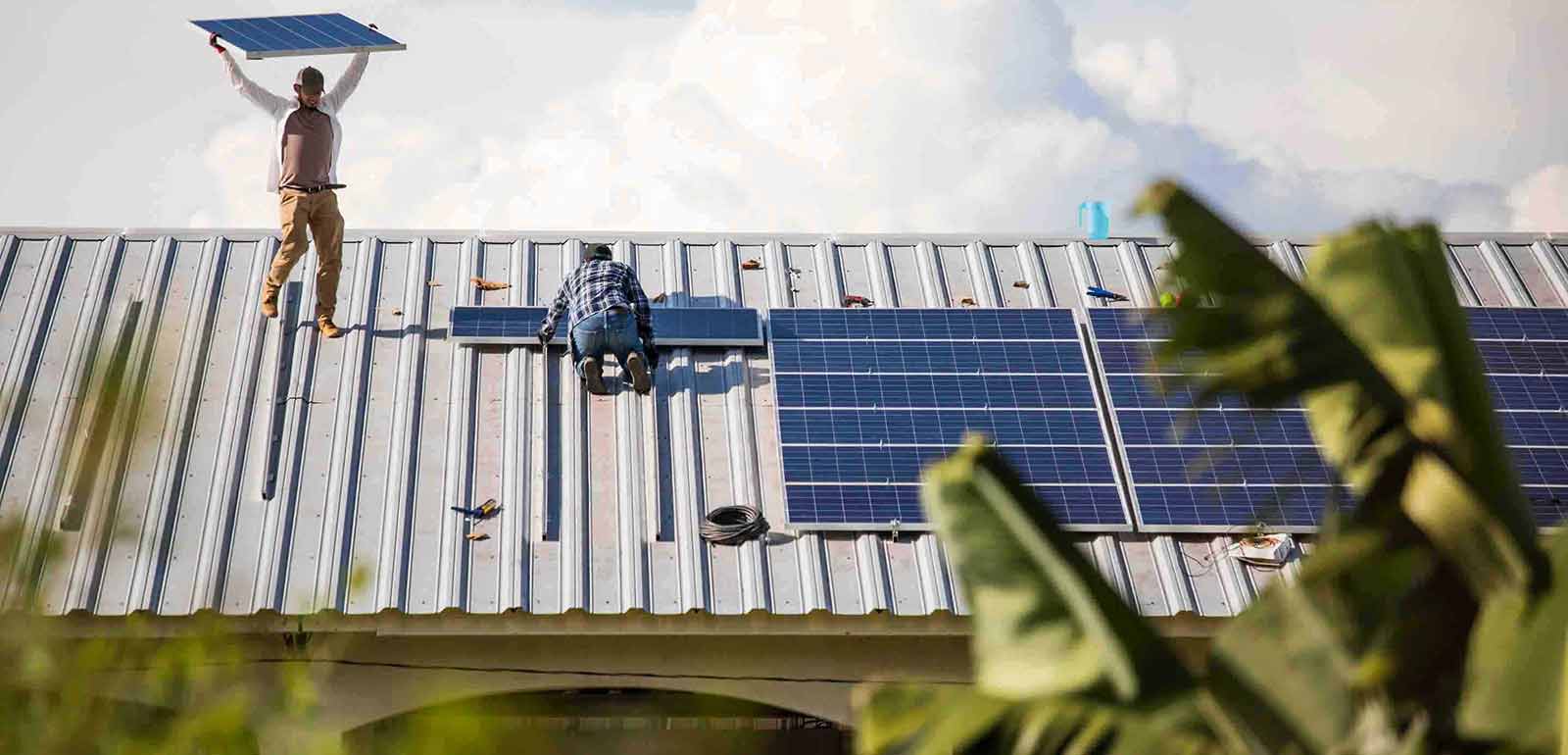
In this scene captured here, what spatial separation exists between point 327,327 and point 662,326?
3.31m

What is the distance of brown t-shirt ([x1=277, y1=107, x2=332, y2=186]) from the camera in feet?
54.2

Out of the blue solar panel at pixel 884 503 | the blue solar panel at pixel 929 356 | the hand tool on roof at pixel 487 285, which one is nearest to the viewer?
the blue solar panel at pixel 884 503

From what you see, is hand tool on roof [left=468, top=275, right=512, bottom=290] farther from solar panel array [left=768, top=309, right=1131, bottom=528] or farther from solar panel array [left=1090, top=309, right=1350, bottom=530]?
solar panel array [left=1090, top=309, right=1350, bottom=530]

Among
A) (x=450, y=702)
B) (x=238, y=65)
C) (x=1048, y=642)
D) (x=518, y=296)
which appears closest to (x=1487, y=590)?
(x=1048, y=642)

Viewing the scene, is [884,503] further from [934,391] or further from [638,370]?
[638,370]

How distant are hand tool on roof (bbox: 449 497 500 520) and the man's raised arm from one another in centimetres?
534

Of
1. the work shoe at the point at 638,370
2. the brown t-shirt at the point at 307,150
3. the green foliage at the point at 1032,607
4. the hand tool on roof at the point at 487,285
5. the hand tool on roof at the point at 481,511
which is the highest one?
the brown t-shirt at the point at 307,150

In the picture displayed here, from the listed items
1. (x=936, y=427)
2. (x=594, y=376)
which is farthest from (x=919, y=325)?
(x=594, y=376)

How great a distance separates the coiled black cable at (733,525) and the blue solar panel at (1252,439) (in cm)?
337

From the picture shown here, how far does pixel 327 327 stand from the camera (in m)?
16.2

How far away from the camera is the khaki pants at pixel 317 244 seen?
1636 cm

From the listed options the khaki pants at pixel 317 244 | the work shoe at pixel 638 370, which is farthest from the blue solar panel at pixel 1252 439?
the khaki pants at pixel 317 244

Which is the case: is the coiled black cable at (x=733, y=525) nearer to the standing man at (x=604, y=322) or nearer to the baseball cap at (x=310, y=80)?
the standing man at (x=604, y=322)

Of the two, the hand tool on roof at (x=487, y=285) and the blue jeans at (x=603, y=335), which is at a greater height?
the hand tool on roof at (x=487, y=285)
